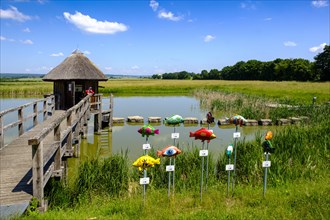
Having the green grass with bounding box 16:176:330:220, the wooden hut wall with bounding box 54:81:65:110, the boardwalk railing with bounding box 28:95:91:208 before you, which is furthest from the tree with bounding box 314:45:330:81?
the boardwalk railing with bounding box 28:95:91:208

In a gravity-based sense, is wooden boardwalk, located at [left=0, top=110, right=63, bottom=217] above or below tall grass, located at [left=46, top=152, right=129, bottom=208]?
above

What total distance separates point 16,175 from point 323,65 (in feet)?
236

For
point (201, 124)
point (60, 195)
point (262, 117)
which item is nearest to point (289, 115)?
point (262, 117)

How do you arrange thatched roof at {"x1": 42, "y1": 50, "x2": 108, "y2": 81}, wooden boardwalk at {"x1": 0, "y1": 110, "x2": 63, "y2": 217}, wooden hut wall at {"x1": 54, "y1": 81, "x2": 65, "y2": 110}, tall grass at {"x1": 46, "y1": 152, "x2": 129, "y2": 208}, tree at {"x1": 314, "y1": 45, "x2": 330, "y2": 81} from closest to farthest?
wooden boardwalk at {"x1": 0, "y1": 110, "x2": 63, "y2": 217}, tall grass at {"x1": 46, "y1": 152, "x2": 129, "y2": 208}, thatched roof at {"x1": 42, "y1": 50, "x2": 108, "y2": 81}, wooden hut wall at {"x1": 54, "y1": 81, "x2": 65, "y2": 110}, tree at {"x1": 314, "y1": 45, "x2": 330, "y2": 81}

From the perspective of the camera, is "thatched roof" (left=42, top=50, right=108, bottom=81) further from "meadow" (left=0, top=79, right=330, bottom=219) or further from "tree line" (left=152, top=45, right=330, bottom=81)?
"tree line" (left=152, top=45, right=330, bottom=81)

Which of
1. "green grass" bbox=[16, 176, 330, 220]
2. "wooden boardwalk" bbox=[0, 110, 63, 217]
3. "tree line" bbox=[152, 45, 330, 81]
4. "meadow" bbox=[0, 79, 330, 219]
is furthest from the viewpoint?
"tree line" bbox=[152, 45, 330, 81]

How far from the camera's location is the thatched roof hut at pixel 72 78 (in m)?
15.8

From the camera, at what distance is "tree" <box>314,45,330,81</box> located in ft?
210

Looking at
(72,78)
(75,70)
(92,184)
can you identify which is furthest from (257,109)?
(92,184)

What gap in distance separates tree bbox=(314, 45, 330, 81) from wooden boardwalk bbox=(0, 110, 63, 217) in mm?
67590

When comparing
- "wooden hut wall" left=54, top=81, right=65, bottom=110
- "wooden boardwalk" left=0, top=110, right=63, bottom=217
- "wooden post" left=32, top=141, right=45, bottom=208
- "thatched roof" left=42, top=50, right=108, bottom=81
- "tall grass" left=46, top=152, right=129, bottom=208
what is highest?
"thatched roof" left=42, top=50, right=108, bottom=81

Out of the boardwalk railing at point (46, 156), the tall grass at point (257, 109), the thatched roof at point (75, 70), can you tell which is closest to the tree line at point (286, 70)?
the tall grass at point (257, 109)

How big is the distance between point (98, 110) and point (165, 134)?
3.86 metres

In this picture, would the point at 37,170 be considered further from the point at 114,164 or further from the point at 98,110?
the point at 98,110
